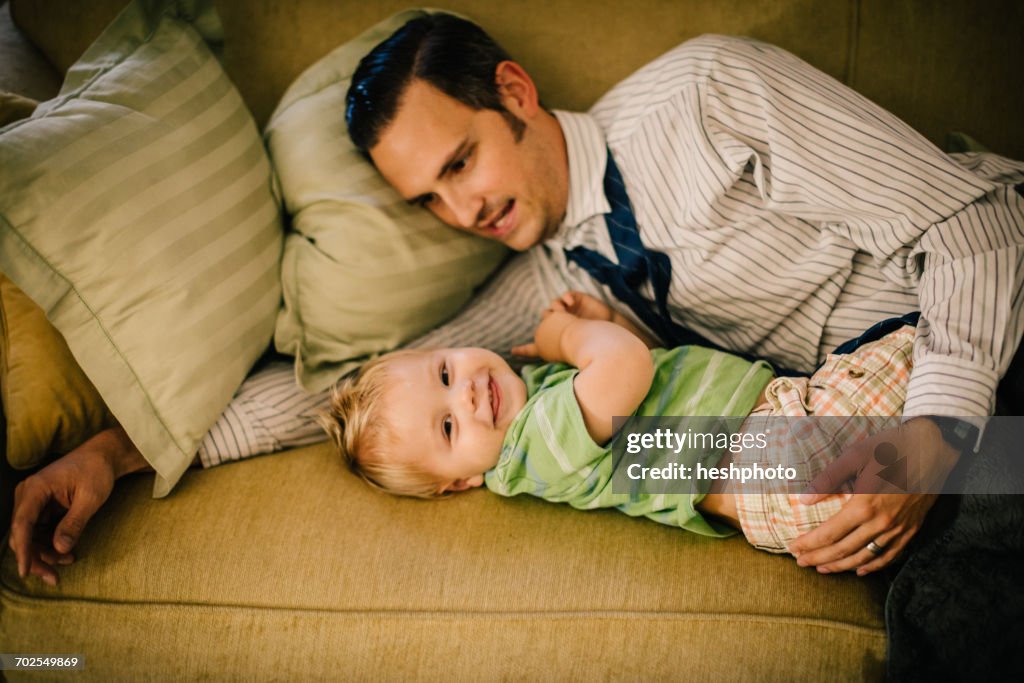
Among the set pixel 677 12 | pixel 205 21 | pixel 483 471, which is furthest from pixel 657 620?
pixel 205 21

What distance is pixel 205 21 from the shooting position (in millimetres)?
1336

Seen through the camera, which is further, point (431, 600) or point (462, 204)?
point (462, 204)

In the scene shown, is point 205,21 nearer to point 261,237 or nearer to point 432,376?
point 261,237

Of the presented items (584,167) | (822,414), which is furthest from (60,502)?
(822,414)

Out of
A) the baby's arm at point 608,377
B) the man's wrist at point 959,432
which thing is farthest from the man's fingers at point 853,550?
the baby's arm at point 608,377

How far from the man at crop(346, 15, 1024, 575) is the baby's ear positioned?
14.8 inches

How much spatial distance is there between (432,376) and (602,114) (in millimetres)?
674

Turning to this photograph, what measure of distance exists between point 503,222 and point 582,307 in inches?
9.2

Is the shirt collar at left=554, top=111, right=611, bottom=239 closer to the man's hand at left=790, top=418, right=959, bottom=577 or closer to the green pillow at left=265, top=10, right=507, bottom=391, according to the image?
the green pillow at left=265, top=10, right=507, bottom=391

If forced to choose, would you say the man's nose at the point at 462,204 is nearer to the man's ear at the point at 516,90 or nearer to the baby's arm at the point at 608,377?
the man's ear at the point at 516,90

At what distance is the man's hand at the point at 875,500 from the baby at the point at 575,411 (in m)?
0.04

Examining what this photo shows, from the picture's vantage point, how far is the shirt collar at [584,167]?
1.33m

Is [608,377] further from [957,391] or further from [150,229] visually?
[150,229]

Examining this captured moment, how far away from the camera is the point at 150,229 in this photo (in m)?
1.08
